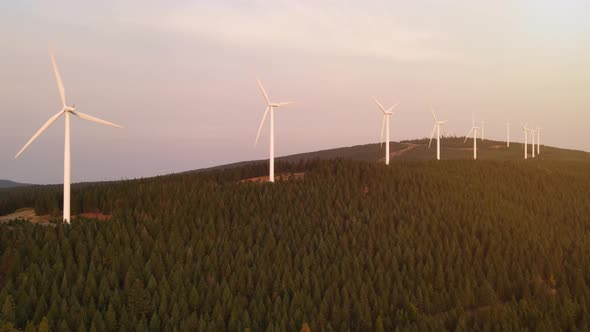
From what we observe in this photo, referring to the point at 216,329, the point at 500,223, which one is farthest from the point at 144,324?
the point at 500,223

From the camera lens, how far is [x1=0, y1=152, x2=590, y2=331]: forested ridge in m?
17.4

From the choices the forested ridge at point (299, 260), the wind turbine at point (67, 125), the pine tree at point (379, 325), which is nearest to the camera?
the pine tree at point (379, 325)

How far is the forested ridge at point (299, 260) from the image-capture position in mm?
17406

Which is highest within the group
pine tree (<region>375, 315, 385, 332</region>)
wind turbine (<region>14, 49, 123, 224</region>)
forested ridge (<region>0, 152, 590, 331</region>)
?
wind turbine (<region>14, 49, 123, 224</region>)

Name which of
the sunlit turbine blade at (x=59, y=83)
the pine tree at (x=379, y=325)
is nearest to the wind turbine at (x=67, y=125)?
the sunlit turbine blade at (x=59, y=83)

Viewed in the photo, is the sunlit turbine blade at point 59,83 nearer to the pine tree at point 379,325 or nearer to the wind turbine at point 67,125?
the wind turbine at point 67,125

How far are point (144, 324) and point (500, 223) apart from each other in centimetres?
2190

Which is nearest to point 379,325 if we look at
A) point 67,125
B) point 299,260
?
point 299,260

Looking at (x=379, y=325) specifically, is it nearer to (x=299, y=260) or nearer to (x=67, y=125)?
(x=299, y=260)

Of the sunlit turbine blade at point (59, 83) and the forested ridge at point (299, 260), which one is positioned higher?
the sunlit turbine blade at point (59, 83)

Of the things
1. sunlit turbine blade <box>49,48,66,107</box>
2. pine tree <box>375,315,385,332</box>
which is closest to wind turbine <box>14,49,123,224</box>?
sunlit turbine blade <box>49,48,66,107</box>

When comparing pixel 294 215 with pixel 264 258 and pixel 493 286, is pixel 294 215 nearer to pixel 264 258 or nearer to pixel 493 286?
pixel 264 258

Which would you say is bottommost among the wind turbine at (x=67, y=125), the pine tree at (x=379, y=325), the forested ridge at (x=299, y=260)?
the pine tree at (x=379, y=325)

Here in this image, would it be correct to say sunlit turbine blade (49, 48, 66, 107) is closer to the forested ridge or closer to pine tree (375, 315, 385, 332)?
the forested ridge
